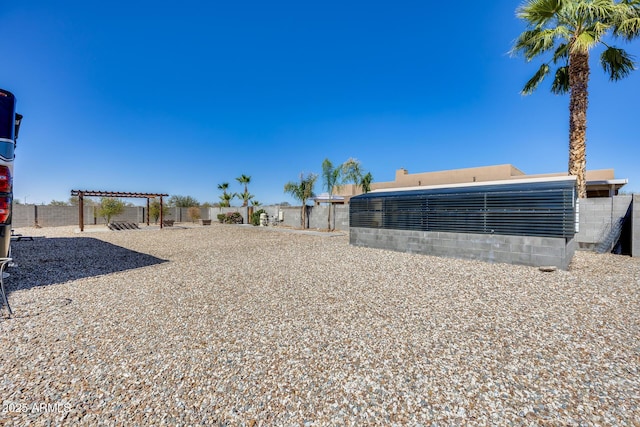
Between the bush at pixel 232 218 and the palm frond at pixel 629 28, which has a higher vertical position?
the palm frond at pixel 629 28

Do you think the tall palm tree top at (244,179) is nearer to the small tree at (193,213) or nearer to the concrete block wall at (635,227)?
the small tree at (193,213)

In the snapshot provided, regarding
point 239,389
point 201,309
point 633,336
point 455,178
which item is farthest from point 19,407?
point 455,178

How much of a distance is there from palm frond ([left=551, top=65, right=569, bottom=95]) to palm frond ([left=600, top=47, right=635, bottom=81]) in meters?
1.19

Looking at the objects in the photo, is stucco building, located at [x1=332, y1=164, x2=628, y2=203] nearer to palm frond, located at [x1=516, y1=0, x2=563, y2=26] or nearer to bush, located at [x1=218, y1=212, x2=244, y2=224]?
bush, located at [x1=218, y1=212, x2=244, y2=224]

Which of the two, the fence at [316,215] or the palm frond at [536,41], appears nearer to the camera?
the fence at [316,215]

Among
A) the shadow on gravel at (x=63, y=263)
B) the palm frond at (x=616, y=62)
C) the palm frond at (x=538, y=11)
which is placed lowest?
the shadow on gravel at (x=63, y=263)

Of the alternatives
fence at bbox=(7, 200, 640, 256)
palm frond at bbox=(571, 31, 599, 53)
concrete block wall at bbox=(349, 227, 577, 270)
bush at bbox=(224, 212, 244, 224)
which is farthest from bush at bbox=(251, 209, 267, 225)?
palm frond at bbox=(571, 31, 599, 53)

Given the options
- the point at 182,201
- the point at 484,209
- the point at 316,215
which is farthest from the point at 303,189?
the point at 182,201

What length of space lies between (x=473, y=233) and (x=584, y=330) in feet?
15.2

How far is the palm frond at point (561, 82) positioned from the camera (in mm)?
11727

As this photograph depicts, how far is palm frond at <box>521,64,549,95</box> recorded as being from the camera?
11648mm

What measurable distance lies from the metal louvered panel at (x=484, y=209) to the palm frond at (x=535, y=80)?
24.5 feet

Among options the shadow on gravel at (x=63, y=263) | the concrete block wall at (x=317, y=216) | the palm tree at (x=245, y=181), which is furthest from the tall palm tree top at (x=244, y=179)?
the shadow on gravel at (x=63, y=263)

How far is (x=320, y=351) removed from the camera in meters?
2.78
